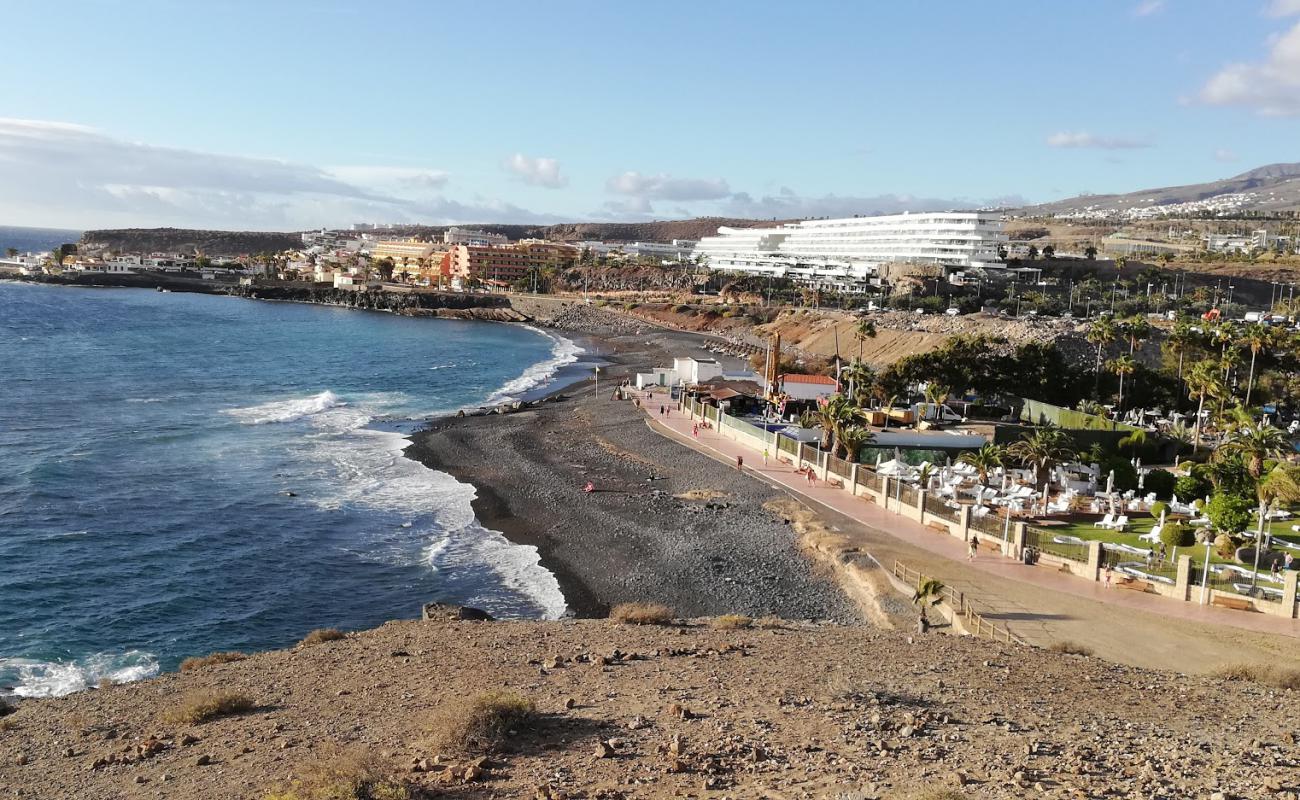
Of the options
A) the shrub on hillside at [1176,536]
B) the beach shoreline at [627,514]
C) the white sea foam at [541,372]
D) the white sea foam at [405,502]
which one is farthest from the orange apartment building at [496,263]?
the shrub on hillside at [1176,536]

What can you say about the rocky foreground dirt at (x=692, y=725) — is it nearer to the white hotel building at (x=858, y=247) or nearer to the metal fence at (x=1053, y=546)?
the metal fence at (x=1053, y=546)

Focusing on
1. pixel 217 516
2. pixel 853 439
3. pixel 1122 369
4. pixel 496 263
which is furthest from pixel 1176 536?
pixel 496 263

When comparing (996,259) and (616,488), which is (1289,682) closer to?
(616,488)

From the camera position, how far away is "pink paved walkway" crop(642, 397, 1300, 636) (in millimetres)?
19844

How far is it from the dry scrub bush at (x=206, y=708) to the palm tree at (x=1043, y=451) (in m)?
22.3

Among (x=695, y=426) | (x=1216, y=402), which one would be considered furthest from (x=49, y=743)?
(x=1216, y=402)

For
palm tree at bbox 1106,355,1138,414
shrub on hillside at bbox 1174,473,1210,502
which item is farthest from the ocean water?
palm tree at bbox 1106,355,1138,414

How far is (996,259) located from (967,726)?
4142 inches

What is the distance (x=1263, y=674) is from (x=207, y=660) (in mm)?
19009

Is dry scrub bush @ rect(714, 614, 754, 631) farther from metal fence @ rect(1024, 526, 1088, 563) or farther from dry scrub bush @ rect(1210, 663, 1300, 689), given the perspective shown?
dry scrub bush @ rect(1210, 663, 1300, 689)

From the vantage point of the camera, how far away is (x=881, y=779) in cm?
1111

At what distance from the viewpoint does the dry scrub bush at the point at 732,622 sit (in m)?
19.4

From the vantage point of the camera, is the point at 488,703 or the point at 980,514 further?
the point at 980,514

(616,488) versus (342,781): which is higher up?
(342,781)
